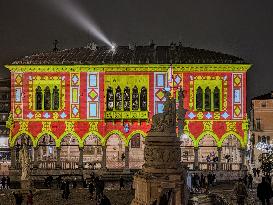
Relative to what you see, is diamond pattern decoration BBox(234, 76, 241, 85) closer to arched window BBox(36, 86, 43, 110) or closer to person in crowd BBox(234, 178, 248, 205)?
arched window BBox(36, 86, 43, 110)

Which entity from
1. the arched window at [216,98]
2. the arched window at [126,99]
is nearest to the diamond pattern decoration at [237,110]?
the arched window at [216,98]

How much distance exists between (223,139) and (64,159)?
40.9ft

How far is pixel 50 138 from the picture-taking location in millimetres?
50219

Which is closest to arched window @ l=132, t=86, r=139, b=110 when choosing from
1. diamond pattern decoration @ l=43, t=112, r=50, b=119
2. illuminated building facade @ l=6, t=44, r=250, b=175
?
illuminated building facade @ l=6, t=44, r=250, b=175

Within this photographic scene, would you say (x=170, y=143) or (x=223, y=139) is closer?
(x=170, y=143)

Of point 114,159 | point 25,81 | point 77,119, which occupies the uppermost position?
point 25,81

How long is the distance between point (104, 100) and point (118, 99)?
1032mm

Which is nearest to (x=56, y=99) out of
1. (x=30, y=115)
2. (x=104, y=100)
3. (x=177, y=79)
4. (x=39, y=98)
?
(x=39, y=98)

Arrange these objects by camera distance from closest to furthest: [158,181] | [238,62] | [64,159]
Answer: [158,181] < [238,62] < [64,159]

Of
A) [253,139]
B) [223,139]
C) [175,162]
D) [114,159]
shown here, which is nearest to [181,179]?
[175,162]

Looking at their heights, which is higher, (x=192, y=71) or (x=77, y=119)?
(x=192, y=71)

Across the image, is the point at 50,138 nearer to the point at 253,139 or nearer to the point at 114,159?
the point at 114,159

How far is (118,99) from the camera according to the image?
148ft

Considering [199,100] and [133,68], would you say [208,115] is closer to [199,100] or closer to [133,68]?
[199,100]
